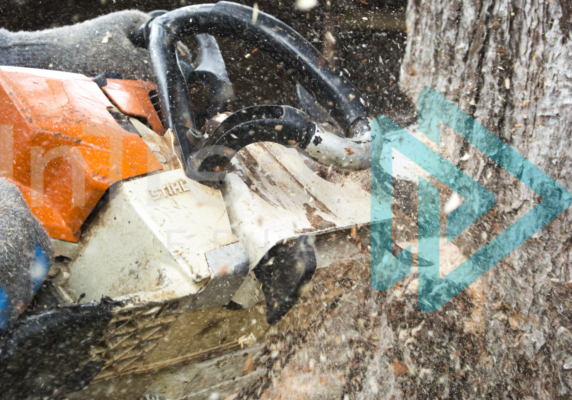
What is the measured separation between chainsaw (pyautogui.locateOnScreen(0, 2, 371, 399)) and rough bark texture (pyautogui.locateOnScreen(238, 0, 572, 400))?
20cm

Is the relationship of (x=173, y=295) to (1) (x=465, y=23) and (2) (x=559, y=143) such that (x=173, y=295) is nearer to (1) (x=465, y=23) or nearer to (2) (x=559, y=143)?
(2) (x=559, y=143)

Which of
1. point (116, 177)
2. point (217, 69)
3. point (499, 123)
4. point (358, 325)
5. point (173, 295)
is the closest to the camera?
point (173, 295)

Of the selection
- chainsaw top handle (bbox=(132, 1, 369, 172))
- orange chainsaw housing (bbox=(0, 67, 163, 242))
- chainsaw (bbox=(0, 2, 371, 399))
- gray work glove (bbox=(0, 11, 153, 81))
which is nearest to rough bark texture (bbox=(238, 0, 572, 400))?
chainsaw (bbox=(0, 2, 371, 399))

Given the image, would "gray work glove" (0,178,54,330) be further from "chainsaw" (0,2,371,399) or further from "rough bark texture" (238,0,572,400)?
"rough bark texture" (238,0,572,400)

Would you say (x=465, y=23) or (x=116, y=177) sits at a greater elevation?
(x=465, y=23)

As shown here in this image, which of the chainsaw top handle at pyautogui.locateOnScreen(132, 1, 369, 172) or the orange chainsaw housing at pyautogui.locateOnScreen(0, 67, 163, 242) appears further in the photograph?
the chainsaw top handle at pyautogui.locateOnScreen(132, 1, 369, 172)

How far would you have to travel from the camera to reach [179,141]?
127 cm

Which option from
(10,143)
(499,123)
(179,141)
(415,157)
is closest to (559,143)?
(499,123)

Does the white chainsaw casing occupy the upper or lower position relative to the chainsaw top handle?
lower

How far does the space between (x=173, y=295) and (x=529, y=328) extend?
94cm

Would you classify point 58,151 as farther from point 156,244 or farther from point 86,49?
point 86,49

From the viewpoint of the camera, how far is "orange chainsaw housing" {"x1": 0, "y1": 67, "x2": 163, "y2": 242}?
110 centimetres

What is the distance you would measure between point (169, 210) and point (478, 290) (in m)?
0.92

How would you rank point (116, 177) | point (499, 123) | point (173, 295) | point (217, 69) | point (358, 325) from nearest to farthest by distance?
point (173, 295) → point (116, 177) → point (499, 123) → point (358, 325) → point (217, 69)
